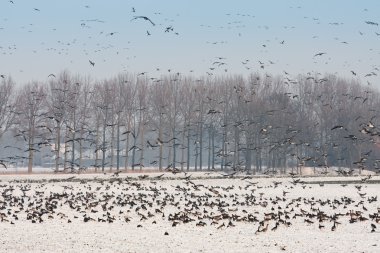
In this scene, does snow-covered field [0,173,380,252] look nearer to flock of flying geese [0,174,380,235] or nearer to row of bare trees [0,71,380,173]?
flock of flying geese [0,174,380,235]

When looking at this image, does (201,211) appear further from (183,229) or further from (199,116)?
(199,116)

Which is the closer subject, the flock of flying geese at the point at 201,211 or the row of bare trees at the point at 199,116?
the flock of flying geese at the point at 201,211

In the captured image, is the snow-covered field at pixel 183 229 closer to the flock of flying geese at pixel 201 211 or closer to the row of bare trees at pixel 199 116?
the flock of flying geese at pixel 201 211

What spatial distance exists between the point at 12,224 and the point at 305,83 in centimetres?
8610

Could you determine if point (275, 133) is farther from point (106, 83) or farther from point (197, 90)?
point (106, 83)

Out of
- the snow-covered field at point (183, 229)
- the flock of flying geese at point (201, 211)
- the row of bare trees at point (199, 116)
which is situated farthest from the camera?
the row of bare trees at point (199, 116)

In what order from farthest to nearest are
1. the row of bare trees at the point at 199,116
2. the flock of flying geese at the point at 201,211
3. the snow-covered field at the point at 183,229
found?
the row of bare trees at the point at 199,116, the flock of flying geese at the point at 201,211, the snow-covered field at the point at 183,229

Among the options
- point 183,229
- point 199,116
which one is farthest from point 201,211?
point 199,116

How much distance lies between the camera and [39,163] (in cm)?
11656

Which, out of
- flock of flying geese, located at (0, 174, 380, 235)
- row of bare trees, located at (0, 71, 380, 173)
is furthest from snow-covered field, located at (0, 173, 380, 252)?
row of bare trees, located at (0, 71, 380, 173)

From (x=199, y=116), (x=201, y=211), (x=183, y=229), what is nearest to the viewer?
(x=183, y=229)

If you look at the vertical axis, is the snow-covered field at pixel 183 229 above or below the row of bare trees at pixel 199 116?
below

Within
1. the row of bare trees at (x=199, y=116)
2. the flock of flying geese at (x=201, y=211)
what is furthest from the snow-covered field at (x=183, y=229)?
the row of bare trees at (x=199, y=116)

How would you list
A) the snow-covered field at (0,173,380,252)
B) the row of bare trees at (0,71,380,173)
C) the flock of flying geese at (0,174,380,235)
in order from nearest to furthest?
1. the snow-covered field at (0,173,380,252)
2. the flock of flying geese at (0,174,380,235)
3. the row of bare trees at (0,71,380,173)
